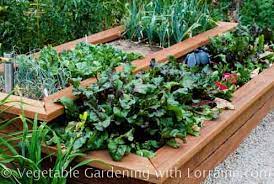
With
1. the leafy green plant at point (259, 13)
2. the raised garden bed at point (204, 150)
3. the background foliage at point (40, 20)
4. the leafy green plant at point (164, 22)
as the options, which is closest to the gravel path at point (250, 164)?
the raised garden bed at point (204, 150)

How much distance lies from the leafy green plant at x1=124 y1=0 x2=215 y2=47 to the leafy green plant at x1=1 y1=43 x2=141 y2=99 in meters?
1.12

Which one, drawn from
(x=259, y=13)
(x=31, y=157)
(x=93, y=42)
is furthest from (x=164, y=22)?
(x=31, y=157)

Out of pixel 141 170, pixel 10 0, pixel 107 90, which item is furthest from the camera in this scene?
pixel 10 0

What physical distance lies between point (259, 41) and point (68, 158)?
9.87 ft

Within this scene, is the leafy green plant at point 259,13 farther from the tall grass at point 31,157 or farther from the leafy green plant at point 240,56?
the tall grass at point 31,157

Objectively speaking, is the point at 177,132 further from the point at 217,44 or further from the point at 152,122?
the point at 217,44

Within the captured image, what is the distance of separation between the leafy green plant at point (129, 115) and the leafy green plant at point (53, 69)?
0.26 m

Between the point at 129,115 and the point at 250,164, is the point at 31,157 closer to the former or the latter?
the point at 129,115

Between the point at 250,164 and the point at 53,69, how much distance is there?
1.62m

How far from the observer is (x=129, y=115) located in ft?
11.0

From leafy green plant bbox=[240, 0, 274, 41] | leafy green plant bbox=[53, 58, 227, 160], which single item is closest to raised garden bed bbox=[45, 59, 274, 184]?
leafy green plant bbox=[53, 58, 227, 160]

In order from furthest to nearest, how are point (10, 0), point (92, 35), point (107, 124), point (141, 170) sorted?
point (92, 35) < point (10, 0) < point (107, 124) < point (141, 170)

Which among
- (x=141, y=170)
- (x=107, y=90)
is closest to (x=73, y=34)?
(x=107, y=90)

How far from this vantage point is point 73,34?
17.1 ft
